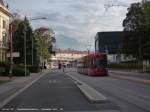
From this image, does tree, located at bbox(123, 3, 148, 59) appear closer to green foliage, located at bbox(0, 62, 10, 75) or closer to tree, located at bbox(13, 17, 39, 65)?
tree, located at bbox(13, 17, 39, 65)

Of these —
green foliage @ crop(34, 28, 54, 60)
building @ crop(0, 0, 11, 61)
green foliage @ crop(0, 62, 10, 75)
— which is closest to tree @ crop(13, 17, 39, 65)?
building @ crop(0, 0, 11, 61)

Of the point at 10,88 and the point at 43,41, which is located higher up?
the point at 43,41

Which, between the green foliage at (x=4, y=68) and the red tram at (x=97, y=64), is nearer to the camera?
the red tram at (x=97, y=64)

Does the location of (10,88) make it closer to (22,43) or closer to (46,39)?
(22,43)

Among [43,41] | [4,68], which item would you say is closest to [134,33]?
[43,41]

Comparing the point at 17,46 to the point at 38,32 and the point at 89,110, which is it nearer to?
the point at 38,32

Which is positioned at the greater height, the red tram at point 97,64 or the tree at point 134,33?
the tree at point 134,33

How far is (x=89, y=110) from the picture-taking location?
19016 mm

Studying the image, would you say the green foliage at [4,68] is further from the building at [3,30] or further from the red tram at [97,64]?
the building at [3,30]

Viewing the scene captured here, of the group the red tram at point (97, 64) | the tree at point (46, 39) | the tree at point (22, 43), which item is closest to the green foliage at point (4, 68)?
the red tram at point (97, 64)

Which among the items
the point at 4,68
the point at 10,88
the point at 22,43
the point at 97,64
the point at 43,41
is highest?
the point at 43,41

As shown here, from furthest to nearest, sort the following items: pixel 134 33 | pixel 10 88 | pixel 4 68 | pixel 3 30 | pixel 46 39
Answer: pixel 46 39, pixel 134 33, pixel 3 30, pixel 4 68, pixel 10 88

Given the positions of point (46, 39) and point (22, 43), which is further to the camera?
point (46, 39)

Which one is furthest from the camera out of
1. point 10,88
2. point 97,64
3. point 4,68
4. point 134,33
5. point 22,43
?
point 134,33
